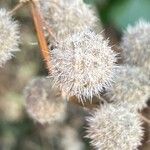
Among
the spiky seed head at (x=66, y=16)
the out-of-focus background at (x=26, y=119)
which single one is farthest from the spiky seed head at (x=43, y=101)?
the out-of-focus background at (x=26, y=119)

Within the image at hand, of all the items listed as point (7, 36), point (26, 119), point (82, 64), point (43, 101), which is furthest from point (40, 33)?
point (26, 119)

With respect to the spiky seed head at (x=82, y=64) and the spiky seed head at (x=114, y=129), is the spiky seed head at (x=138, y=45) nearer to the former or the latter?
the spiky seed head at (x=114, y=129)

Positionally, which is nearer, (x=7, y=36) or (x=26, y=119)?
(x=7, y=36)

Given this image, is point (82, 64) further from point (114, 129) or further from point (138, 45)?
point (138, 45)

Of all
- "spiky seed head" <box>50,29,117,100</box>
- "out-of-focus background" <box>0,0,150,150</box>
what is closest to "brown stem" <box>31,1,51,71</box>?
"spiky seed head" <box>50,29,117,100</box>

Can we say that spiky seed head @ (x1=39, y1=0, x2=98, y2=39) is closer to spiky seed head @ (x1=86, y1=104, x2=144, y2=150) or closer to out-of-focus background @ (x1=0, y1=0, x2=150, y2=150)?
spiky seed head @ (x1=86, y1=104, x2=144, y2=150)

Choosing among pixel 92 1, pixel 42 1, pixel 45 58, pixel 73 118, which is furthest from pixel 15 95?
pixel 45 58
